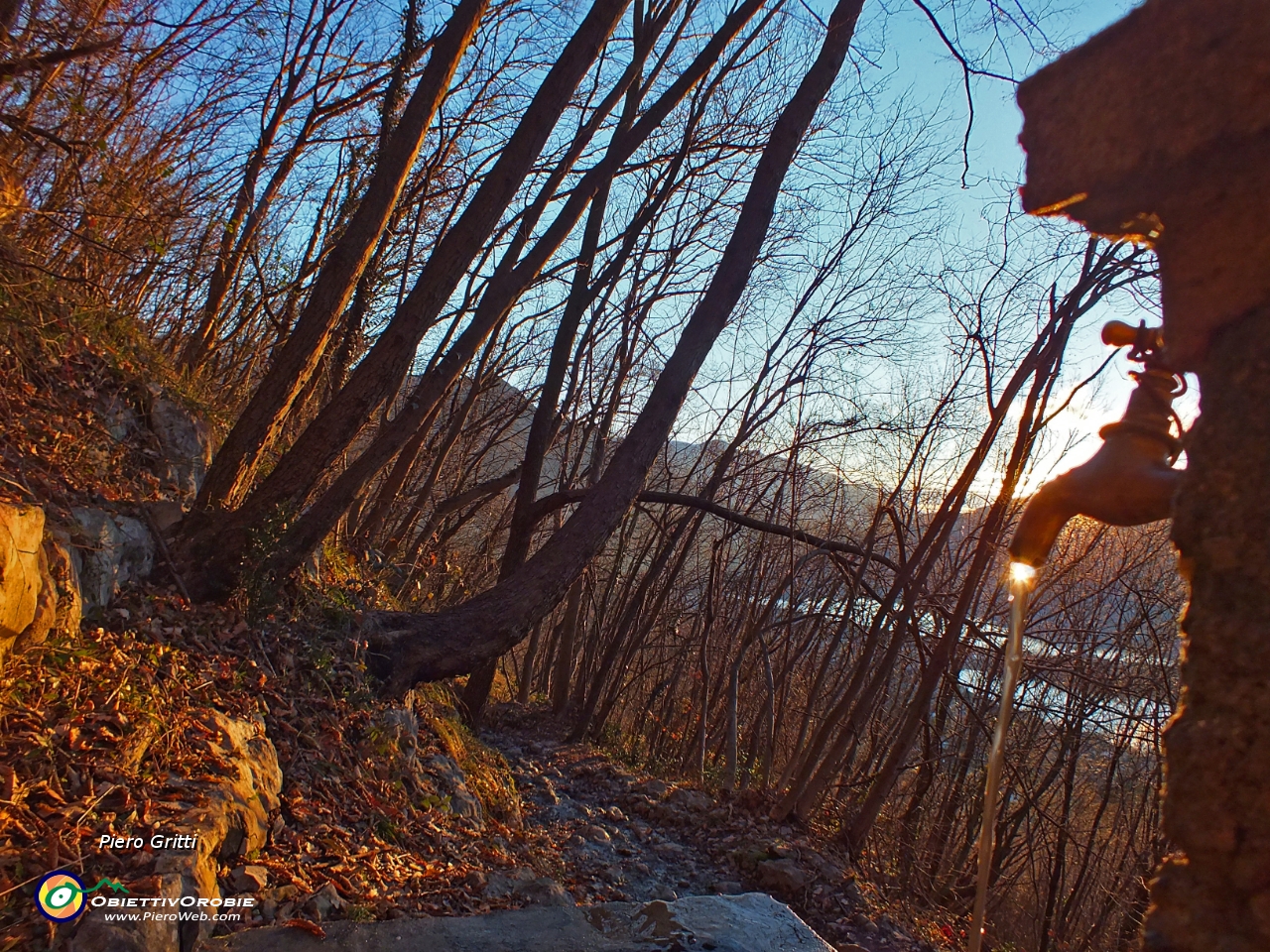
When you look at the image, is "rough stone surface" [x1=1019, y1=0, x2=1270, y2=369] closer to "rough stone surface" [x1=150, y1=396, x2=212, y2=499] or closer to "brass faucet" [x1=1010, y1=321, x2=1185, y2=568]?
"brass faucet" [x1=1010, y1=321, x2=1185, y2=568]

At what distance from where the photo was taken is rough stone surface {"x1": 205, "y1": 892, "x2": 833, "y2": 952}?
2398 mm

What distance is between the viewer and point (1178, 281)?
91 cm

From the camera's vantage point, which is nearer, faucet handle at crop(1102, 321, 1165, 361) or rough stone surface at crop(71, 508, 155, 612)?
faucet handle at crop(1102, 321, 1165, 361)

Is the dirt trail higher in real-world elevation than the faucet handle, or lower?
lower

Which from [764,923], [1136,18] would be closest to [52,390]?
[764,923]

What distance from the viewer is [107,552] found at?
11.8ft

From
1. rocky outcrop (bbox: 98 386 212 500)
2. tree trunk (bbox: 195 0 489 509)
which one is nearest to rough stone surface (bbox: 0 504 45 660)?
tree trunk (bbox: 195 0 489 509)

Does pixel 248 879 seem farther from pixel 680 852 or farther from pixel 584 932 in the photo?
pixel 680 852

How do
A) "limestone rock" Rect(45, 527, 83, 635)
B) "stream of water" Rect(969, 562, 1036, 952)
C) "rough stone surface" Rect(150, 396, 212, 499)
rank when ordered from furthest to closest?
"rough stone surface" Rect(150, 396, 212, 499), "limestone rock" Rect(45, 527, 83, 635), "stream of water" Rect(969, 562, 1036, 952)

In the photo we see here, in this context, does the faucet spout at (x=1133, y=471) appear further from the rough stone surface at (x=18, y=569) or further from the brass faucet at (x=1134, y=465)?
the rough stone surface at (x=18, y=569)

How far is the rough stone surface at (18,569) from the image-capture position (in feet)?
8.82

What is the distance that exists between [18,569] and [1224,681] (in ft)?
11.8

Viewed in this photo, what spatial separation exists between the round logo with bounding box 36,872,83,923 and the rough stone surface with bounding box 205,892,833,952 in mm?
394

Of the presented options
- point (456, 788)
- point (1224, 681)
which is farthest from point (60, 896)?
point (456, 788)
